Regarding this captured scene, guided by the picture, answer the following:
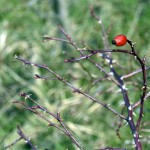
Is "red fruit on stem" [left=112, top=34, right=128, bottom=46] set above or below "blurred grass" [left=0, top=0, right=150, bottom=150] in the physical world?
below

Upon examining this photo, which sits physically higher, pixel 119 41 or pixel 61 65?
pixel 61 65

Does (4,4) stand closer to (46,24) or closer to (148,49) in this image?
(46,24)

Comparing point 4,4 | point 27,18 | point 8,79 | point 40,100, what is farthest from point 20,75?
point 4,4

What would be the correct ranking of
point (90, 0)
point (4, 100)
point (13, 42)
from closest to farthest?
point (4, 100), point (13, 42), point (90, 0)

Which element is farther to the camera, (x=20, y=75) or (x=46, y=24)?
(x=46, y=24)

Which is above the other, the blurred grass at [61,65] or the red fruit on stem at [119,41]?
the blurred grass at [61,65]

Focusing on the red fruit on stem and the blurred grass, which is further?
the blurred grass

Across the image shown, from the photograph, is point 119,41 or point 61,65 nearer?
point 119,41

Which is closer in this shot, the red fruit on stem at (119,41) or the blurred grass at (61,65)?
the red fruit on stem at (119,41)
